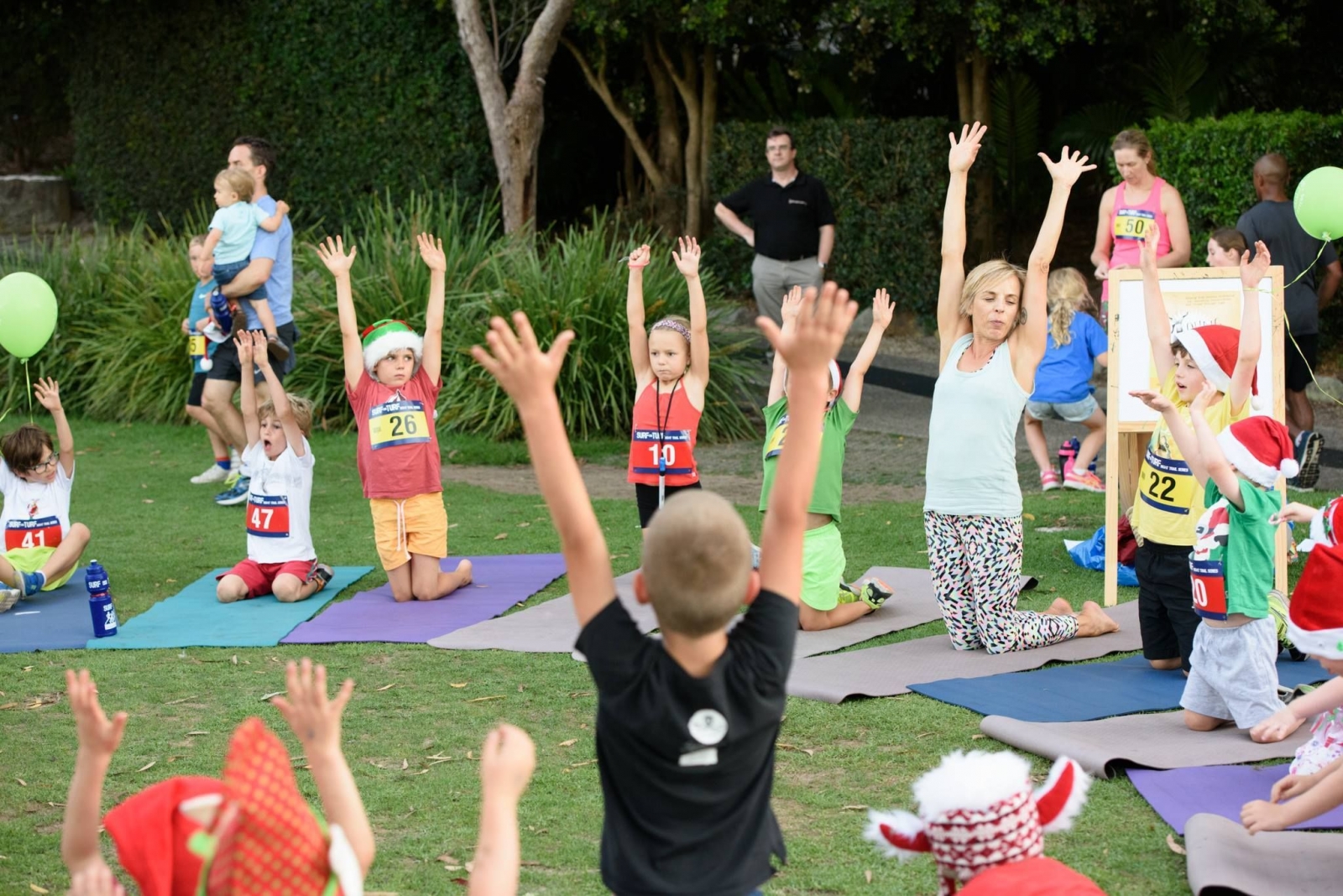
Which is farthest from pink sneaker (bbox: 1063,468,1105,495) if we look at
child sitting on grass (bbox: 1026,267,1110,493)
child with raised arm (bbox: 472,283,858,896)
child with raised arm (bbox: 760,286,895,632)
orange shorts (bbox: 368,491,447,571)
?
child with raised arm (bbox: 472,283,858,896)

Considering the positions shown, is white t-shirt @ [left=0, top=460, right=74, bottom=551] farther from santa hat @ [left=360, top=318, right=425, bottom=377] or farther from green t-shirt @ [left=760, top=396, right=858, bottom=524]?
green t-shirt @ [left=760, top=396, right=858, bottom=524]

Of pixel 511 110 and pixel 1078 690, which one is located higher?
pixel 511 110

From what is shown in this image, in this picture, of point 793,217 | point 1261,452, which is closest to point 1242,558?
point 1261,452

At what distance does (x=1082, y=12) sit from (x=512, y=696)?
33.6 ft

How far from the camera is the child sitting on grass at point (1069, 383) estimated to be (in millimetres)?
8961

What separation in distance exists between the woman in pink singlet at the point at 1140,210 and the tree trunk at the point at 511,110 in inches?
267

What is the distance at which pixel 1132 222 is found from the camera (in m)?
8.94

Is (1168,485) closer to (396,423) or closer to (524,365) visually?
(524,365)

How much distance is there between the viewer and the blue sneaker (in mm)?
9414

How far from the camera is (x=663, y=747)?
8.11 feet

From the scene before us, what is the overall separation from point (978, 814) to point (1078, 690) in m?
2.81

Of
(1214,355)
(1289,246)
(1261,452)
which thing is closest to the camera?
(1261,452)

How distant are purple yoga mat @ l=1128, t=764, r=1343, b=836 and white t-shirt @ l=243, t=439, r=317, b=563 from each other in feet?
14.2

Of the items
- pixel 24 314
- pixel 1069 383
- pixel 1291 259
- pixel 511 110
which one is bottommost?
pixel 1069 383
